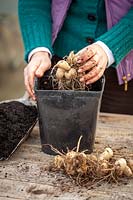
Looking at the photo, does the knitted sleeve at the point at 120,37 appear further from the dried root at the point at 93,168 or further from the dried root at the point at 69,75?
the dried root at the point at 93,168

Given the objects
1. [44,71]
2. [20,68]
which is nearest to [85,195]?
[44,71]

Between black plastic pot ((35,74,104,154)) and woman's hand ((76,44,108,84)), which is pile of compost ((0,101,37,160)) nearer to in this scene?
black plastic pot ((35,74,104,154))

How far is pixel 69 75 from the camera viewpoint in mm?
1101

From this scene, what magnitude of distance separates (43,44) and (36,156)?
13.7 inches

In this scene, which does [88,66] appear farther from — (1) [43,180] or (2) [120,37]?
(1) [43,180]

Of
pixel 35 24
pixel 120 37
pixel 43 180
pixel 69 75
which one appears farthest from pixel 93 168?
pixel 35 24

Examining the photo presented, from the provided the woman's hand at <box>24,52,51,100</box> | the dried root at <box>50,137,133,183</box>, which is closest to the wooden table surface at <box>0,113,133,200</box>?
the dried root at <box>50,137,133,183</box>

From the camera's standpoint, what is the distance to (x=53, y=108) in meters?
1.09

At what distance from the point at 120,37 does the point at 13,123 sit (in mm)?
388

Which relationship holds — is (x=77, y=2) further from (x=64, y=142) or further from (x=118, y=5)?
(x=64, y=142)

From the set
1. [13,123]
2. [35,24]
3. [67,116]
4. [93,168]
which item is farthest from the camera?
[35,24]

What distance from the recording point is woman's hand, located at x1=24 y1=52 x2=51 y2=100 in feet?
3.87

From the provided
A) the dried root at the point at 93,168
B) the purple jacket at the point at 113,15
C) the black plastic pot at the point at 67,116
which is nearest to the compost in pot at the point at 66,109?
the black plastic pot at the point at 67,116

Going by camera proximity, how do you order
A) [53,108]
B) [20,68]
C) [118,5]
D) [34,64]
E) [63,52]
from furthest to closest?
1. [20,68]
2. [63,52]
3. [118,5]
4. [34,64]
5. [53,108]
